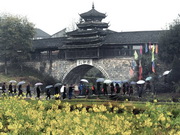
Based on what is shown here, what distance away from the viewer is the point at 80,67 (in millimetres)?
55469

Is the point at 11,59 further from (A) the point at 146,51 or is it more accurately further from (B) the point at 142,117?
(B) the point at 142,117

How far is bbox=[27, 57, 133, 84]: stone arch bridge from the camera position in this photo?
4888 cm

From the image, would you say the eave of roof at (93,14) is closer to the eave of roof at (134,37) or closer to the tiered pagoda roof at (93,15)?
the tiered pagoda roof at (93,15)

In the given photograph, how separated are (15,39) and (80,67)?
11.8 metres

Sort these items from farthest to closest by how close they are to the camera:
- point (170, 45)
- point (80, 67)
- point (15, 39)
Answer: point (15, 39), point (80, 67), point (170, 45)

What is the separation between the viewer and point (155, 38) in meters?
48.2

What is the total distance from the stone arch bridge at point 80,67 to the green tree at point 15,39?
2478mm

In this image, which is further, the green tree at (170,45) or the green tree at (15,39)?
the green tree at (15,39)

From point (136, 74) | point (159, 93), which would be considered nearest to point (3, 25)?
point (136, 74)

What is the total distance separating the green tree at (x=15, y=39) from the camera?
59000mm

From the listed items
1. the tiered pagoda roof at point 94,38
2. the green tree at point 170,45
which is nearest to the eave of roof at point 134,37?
the tiered pagoda roof at point 94,38

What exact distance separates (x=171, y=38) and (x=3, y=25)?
2747cm

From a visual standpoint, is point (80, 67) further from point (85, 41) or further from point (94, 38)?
point (94, 38)

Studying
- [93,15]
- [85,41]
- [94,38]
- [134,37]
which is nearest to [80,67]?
[85,41]
